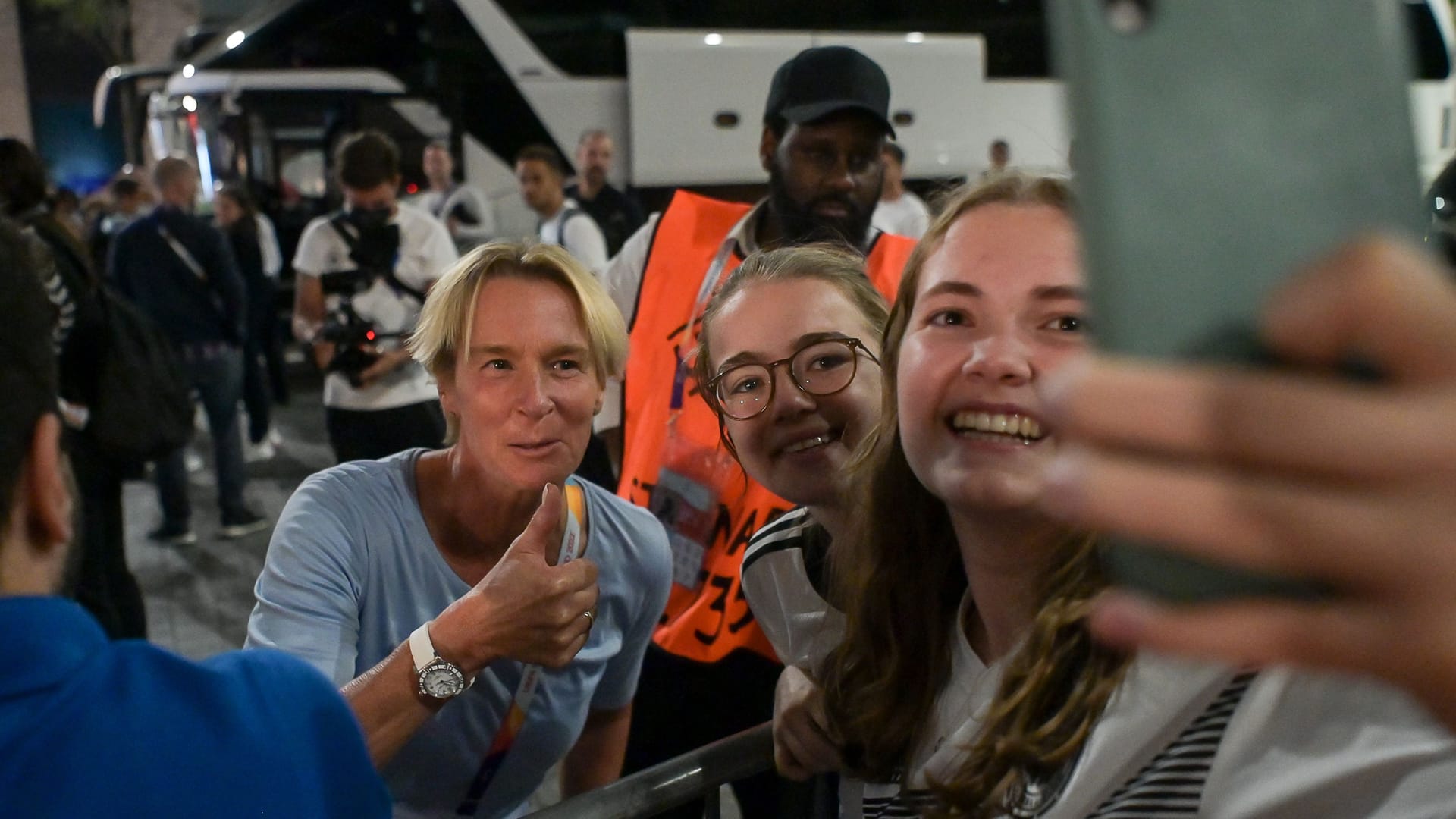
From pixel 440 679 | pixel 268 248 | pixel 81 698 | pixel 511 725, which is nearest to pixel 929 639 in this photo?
pixel 440 679

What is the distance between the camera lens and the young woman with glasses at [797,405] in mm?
1767

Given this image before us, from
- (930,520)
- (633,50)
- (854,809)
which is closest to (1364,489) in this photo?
(930,520)

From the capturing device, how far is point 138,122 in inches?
428

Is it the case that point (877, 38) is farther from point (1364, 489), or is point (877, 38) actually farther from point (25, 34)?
point (25, 34)

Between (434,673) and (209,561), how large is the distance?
4.98 metres

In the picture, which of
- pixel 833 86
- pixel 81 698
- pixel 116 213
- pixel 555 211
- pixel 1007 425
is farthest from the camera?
pixel 116 213

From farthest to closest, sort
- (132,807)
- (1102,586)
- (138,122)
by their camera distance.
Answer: (138,122) < (1102,586) < (132,807)

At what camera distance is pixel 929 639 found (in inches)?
57.1

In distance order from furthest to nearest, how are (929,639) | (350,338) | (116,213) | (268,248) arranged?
(268,248) → (116,213) → (350,338) → (929,639)

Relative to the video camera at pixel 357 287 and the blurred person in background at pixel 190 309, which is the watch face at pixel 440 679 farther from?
the blurred person in background at pixel 190 309

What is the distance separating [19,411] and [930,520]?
1.04m

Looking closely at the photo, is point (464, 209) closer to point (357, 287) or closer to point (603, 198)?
point (603, 198)

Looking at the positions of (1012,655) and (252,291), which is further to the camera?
(252,291)

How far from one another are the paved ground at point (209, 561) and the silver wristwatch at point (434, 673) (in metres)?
2.03
